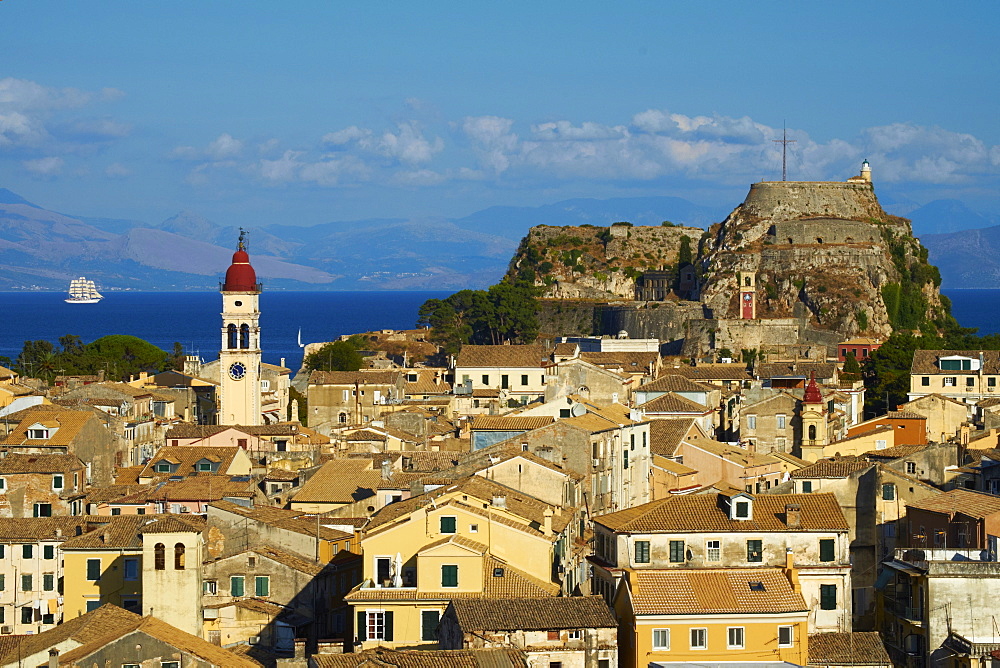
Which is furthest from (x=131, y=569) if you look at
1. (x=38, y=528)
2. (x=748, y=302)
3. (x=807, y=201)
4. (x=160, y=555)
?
(x=807, y=201)

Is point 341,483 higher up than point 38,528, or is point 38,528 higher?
point 341,483

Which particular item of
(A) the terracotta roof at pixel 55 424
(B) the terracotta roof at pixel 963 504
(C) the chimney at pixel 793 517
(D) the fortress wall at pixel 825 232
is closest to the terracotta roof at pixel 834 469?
(B) the terracotta roof at pixel 963 504

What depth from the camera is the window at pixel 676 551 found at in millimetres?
34281

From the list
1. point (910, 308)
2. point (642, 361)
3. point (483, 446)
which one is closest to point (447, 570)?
point (483, 446)

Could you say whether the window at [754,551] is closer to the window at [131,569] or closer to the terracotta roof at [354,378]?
the window at [131,569]

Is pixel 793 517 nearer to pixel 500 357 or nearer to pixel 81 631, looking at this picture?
pixel 81 631

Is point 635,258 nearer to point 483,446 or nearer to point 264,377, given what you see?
point 264,377

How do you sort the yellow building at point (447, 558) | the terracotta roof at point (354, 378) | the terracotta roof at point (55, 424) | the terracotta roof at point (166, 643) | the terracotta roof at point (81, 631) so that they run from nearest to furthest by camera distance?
1. the terracotta roof at point (166, 643)
2. the terracotta roof at point (81, 631)
3. the yellow building at point (447, 558)
4. the terracotta roof at point (55, 424)
5. the terracotta roof at point (354, 378)

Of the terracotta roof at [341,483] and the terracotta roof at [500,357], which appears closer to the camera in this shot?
the terracotta roof at [341,483]

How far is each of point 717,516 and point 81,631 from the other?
13.1 meters

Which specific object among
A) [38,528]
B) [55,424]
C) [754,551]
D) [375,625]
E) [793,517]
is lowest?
[375,625]

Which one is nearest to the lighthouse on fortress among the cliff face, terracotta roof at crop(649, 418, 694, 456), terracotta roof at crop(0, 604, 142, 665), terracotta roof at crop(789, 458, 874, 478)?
terracotta roof at crop(649, 418, 694, 456)

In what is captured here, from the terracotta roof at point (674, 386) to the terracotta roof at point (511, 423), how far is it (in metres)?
19.9

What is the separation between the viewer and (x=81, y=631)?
30.8m
